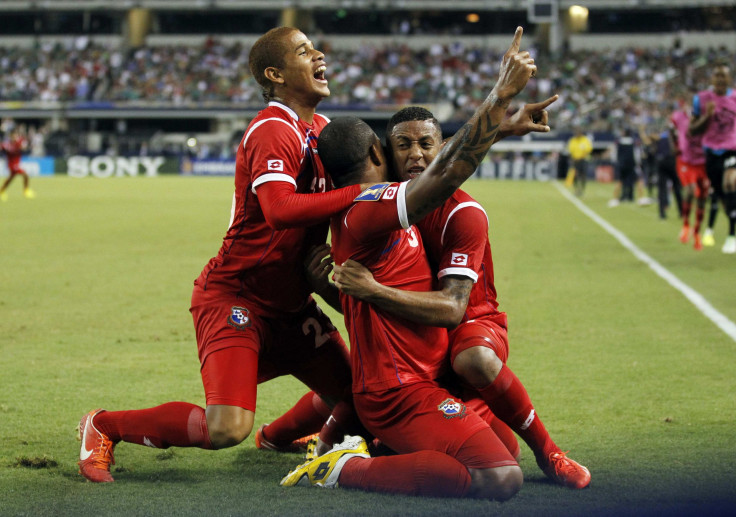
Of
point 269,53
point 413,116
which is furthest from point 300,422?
point 269,53

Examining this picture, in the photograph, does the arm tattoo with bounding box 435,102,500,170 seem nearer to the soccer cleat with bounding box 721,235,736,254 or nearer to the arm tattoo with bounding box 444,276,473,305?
the arm tattoo with bounding box 444,276,473,305

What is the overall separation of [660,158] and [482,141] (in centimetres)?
1840

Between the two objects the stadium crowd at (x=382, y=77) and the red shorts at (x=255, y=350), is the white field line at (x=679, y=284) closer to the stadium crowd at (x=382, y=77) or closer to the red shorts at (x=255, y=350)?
the red shorts at (x=255, y=350)

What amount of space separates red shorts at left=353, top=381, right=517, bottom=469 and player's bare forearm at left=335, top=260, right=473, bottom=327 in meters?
0.31

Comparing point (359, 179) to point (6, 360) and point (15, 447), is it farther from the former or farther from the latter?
point (6, 360)

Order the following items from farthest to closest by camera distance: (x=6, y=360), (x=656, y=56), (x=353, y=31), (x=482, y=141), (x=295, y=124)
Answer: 1. (x=353, y=31)
2. (x=656, y=56)
3. (x=6, y=360)
4. (x=295, y=124)
5. (x=482, y=141)

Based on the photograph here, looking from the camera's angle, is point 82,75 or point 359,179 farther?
point 82,75

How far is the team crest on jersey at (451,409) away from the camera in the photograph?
3.89 meters

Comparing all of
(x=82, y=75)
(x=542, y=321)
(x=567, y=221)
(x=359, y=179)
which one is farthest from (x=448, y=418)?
(x=82, y=75)

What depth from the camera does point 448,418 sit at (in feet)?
12.7

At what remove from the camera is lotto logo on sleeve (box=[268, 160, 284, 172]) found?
13.2ft

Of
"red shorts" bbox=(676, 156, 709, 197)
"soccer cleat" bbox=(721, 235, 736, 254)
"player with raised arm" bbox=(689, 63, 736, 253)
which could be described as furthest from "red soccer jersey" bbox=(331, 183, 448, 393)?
"red shorts" bbox=(676, 156, 709, 197)

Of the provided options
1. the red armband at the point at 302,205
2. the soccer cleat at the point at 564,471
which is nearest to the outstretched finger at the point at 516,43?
the red armband at the point at 302,205

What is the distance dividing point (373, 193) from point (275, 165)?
0.52 m
